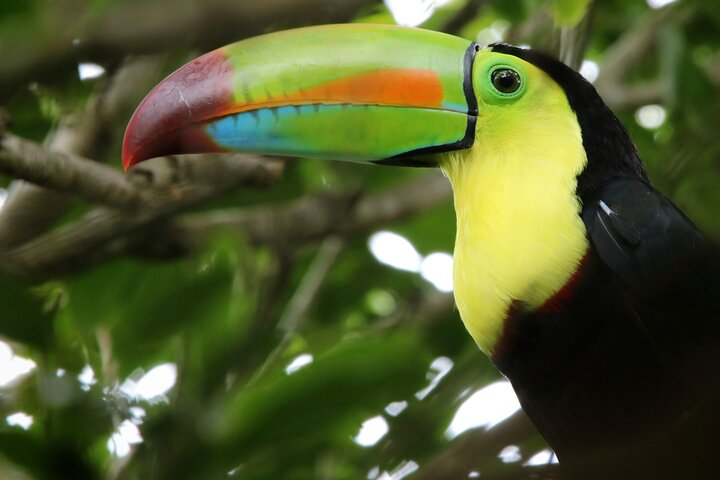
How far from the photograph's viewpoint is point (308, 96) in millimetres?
2418

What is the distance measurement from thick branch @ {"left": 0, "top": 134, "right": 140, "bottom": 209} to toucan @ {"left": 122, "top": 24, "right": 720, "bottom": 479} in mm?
426

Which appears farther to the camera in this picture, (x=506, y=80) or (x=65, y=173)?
(x=65, y=173)

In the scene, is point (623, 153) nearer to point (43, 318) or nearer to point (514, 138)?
point (514, 138)

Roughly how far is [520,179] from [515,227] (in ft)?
0.38

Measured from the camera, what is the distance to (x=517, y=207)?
232 cm

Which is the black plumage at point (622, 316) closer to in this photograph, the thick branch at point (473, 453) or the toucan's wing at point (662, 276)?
the toucan's wing at point (662, 276)

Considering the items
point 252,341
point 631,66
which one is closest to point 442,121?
point 252,341

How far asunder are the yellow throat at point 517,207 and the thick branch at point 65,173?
92cm

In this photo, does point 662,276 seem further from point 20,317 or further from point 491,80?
point 20,317

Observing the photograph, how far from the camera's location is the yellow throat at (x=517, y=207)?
2.27 meters

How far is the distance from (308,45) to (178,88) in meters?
0.32

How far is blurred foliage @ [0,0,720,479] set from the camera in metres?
1.67

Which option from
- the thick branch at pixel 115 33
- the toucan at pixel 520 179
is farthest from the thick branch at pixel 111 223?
the thick branch at pixel 115 33

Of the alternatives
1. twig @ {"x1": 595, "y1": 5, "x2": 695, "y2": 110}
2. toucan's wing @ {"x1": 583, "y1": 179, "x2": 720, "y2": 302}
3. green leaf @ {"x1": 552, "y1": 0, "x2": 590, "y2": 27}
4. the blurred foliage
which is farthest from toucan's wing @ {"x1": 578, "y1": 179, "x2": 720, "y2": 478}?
twig @ {"x1": 595, "y1": 5, "x2": 695, "y2": 110}
